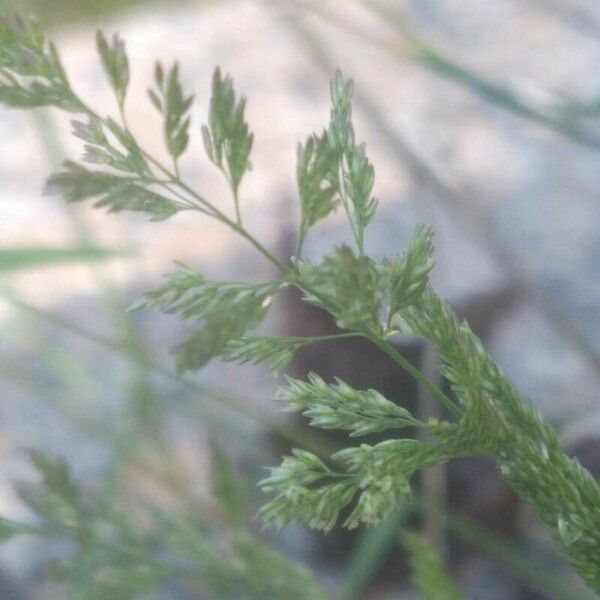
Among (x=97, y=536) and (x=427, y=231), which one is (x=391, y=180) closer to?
(x=97, y=536)

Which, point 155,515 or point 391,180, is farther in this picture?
point 391,180

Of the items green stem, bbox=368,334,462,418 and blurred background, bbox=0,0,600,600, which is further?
blurred background, bbox=0,0,600,600

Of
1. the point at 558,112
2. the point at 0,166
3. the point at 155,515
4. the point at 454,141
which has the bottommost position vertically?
the point at 155,515

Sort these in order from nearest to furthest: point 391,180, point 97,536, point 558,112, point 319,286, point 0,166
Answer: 1. point 319,286
2. point 97,536
3. point 558,112
4. point 391,180
5. point 0,166

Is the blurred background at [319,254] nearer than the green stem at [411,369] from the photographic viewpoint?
No

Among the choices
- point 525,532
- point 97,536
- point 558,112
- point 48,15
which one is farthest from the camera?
point 48,15

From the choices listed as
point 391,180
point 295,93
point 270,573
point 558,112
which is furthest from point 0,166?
point 270,573

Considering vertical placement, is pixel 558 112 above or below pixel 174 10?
below

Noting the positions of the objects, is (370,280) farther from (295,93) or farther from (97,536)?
(295,93)
